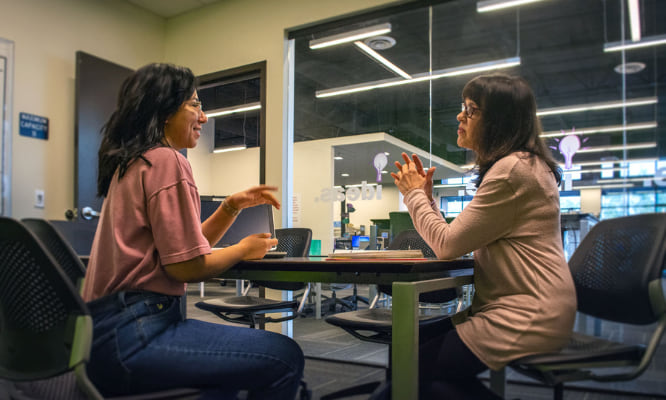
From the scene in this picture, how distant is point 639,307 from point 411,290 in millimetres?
712

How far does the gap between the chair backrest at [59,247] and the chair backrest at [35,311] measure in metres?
0.21

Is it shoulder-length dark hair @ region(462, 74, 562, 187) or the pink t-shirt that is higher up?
shoulder-length dark hair @ region(462, 74, 562, 187)

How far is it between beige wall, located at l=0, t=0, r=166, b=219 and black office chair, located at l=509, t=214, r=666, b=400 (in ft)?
12.8

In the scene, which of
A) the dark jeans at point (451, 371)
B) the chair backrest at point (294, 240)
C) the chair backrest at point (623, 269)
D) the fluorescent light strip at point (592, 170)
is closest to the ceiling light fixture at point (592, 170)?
the fluorescent light strip at point (592, 170)

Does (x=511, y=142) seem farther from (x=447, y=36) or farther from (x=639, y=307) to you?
(x=447, y=36)

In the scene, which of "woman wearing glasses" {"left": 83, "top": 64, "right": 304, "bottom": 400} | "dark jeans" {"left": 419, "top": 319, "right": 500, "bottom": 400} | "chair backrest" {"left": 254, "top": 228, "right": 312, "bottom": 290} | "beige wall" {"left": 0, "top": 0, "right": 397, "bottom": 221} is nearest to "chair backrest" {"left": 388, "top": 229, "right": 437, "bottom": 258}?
"chair backrest" {"left": 254, "top": 228, "right": 312, "bottom": 290}

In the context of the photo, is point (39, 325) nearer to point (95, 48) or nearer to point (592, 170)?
point (592, 170)

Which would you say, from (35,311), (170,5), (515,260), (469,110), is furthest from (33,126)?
(515,260)

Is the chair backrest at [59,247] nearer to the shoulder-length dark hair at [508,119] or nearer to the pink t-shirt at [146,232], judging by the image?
the pink t-shirt at [146,232]

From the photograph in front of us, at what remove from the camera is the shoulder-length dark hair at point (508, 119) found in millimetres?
1486

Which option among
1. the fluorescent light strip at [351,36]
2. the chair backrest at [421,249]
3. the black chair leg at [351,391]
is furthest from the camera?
the fluorescent light strip at [351,36]

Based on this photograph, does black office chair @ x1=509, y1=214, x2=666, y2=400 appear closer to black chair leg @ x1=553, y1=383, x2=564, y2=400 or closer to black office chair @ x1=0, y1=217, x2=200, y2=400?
black chair leg @ x1=553, y1=383, x2=564, y2=400

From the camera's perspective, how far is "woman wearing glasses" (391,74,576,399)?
1.29 metres

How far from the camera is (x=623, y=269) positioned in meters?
1.50
